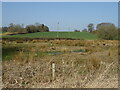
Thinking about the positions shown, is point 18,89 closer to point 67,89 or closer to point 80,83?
point 67,89

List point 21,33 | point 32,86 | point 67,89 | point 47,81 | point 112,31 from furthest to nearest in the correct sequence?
point 21,33 → point 112,31 → point 47,81 → point 32,86 → point 67,89

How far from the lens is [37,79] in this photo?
18.2ft

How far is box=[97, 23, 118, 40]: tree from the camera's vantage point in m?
41.7

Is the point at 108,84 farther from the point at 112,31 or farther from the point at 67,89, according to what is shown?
the point at 112,31

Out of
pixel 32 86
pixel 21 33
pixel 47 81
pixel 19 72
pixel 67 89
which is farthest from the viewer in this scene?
pixel 21 33

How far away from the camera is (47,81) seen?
5543 mm

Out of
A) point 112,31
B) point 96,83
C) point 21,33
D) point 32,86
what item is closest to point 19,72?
point 32,86

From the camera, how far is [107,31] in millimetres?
43406

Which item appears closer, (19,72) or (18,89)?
(18,89)

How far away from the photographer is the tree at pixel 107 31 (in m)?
41.7

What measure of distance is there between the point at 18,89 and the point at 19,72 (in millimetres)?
1469

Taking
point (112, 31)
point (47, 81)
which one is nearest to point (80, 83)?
point (47, 81)

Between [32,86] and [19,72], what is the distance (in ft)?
4.63

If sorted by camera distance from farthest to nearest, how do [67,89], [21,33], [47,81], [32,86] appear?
[21,33] → [47,81] → [32,86] → [67,89]
